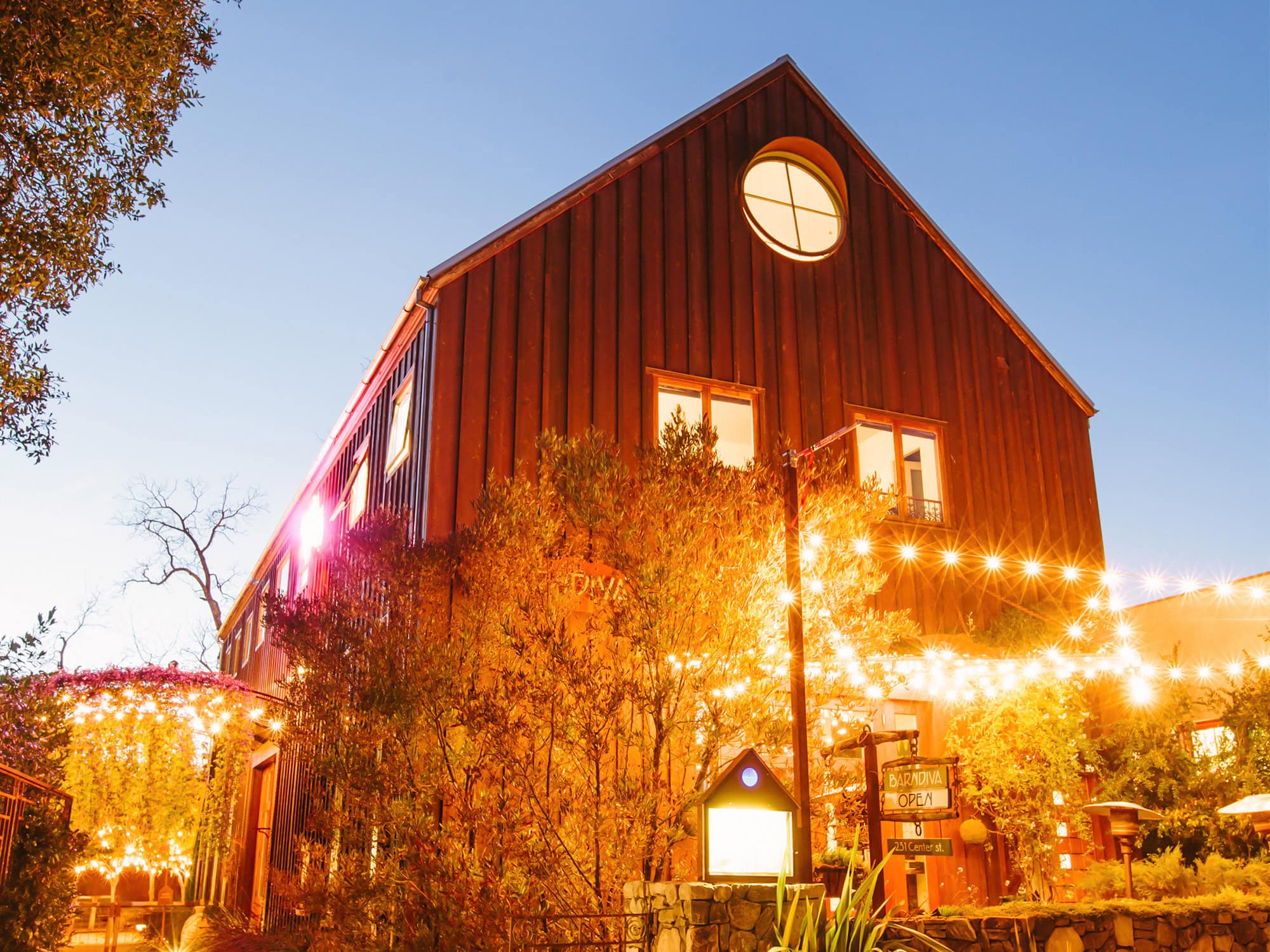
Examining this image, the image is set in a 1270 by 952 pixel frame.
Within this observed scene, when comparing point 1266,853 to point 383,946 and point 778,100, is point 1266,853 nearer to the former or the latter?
point 383,946

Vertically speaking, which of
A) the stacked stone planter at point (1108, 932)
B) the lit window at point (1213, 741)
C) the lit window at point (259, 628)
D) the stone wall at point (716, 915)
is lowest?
the stacked stone planter at point (1108, 932)

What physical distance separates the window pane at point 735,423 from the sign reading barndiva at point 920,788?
16.7 feet

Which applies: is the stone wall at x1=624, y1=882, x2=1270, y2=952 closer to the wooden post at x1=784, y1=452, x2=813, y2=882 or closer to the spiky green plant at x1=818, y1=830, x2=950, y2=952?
the spiky green plant at x1=818, y1=830, x2=950, y2=952

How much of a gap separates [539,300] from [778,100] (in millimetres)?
4985

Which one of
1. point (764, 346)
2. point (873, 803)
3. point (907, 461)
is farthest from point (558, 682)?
point (907, 461)

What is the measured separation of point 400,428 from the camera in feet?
43.2

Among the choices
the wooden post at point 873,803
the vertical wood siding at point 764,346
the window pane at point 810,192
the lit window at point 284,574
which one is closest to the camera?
the wooden post at point 873,803

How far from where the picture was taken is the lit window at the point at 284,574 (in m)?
19.6

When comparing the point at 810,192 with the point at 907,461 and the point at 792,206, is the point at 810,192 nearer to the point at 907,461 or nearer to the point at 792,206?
the point at 792,206

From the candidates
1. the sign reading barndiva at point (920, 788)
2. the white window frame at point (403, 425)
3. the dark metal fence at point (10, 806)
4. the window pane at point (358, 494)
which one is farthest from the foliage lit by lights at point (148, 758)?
the sign reading barndiva at point (920, 788)

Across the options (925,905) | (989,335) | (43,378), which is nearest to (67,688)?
(43,378)

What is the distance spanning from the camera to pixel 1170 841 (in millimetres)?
12281

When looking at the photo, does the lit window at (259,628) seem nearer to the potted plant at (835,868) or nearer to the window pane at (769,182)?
the window pane at (769,182)

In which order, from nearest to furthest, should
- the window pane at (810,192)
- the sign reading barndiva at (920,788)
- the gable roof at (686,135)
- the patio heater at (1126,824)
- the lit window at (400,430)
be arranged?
the sign reading barndiva at (920,788) < the patio heater at (1126,824) < the gable roof at (686,135) < the lit window at (400,430) < the window pane at (810,192)
